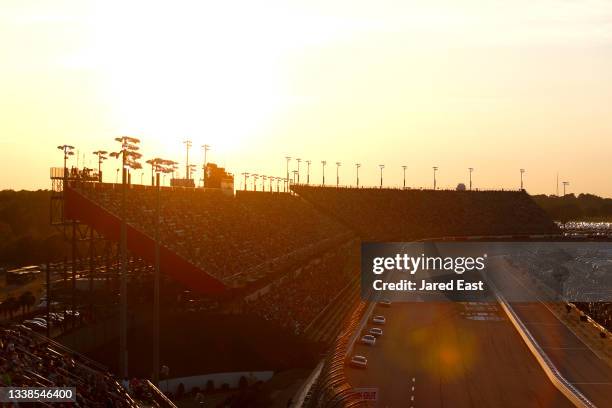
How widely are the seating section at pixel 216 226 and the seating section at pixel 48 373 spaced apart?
1832 centimetres

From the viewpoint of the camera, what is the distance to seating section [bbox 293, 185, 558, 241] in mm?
110375

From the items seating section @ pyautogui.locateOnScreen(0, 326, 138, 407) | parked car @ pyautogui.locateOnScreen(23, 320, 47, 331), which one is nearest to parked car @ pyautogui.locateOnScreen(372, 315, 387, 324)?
parked car @ pyautogui.locateOnScreen(23, 320, 47, 331)

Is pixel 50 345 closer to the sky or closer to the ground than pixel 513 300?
closer to the sky

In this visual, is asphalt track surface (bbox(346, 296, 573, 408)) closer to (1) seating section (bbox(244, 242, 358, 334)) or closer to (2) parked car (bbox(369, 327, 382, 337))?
(2) parked car (bbox(369, 327, 382, 337))

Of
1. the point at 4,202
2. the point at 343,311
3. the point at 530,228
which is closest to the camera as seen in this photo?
the point at 343,311

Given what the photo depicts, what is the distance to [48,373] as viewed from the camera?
17.1 m

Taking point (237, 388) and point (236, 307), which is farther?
point (236, 307)

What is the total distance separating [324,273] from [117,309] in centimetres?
2636

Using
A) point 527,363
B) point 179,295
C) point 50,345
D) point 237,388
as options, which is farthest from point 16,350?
point 527,363

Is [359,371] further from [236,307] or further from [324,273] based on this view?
[324,273]

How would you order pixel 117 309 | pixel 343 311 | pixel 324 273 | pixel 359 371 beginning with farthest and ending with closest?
pixel 324 273
pixel 343 311
pixel 117 309
pixel 359 371

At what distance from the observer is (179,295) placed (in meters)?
40.5

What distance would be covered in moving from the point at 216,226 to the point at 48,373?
107ft

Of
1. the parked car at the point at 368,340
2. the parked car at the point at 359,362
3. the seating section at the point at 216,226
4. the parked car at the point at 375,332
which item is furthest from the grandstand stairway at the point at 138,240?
the parked car at the point at 375,332
